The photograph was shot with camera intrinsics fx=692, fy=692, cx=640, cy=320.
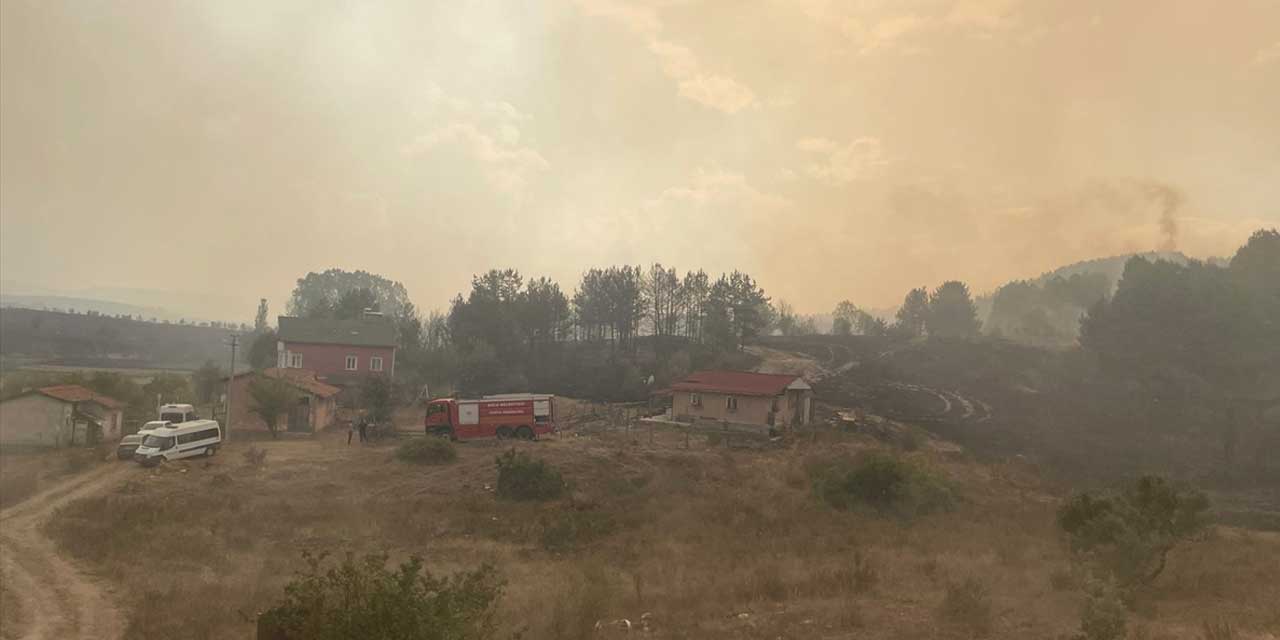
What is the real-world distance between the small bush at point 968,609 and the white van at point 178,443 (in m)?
35.4

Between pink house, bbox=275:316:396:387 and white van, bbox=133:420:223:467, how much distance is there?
28.4m

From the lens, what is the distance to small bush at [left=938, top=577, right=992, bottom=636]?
1368 centimetres

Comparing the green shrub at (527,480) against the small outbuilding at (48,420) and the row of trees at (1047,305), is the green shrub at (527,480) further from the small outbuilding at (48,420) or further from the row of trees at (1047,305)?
the row of trees at (1047,305)

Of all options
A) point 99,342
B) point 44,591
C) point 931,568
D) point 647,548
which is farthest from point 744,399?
point 99,342

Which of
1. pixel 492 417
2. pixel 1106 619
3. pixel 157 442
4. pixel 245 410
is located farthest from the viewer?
pixel 245 410

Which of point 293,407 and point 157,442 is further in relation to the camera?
point 293,407

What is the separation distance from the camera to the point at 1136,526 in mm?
16016

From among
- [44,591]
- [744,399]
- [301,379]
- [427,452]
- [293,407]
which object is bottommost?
[44,591]

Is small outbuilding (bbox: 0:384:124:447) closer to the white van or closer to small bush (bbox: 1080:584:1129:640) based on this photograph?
the white van

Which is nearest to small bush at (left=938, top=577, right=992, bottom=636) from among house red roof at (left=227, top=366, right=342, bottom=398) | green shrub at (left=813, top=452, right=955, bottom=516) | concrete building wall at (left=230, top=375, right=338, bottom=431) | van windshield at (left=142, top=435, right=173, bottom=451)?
green shrub at (left=813, top=452, right=955, bottom=516)

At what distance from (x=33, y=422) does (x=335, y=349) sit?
28.9m

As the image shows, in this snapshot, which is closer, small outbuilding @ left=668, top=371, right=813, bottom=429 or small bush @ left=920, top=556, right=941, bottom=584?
small bush @ left=920, top=556, right=941, bottom=584

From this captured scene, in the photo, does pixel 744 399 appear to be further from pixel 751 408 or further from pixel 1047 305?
pixel 1047 305

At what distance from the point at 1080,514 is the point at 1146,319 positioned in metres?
58.3
